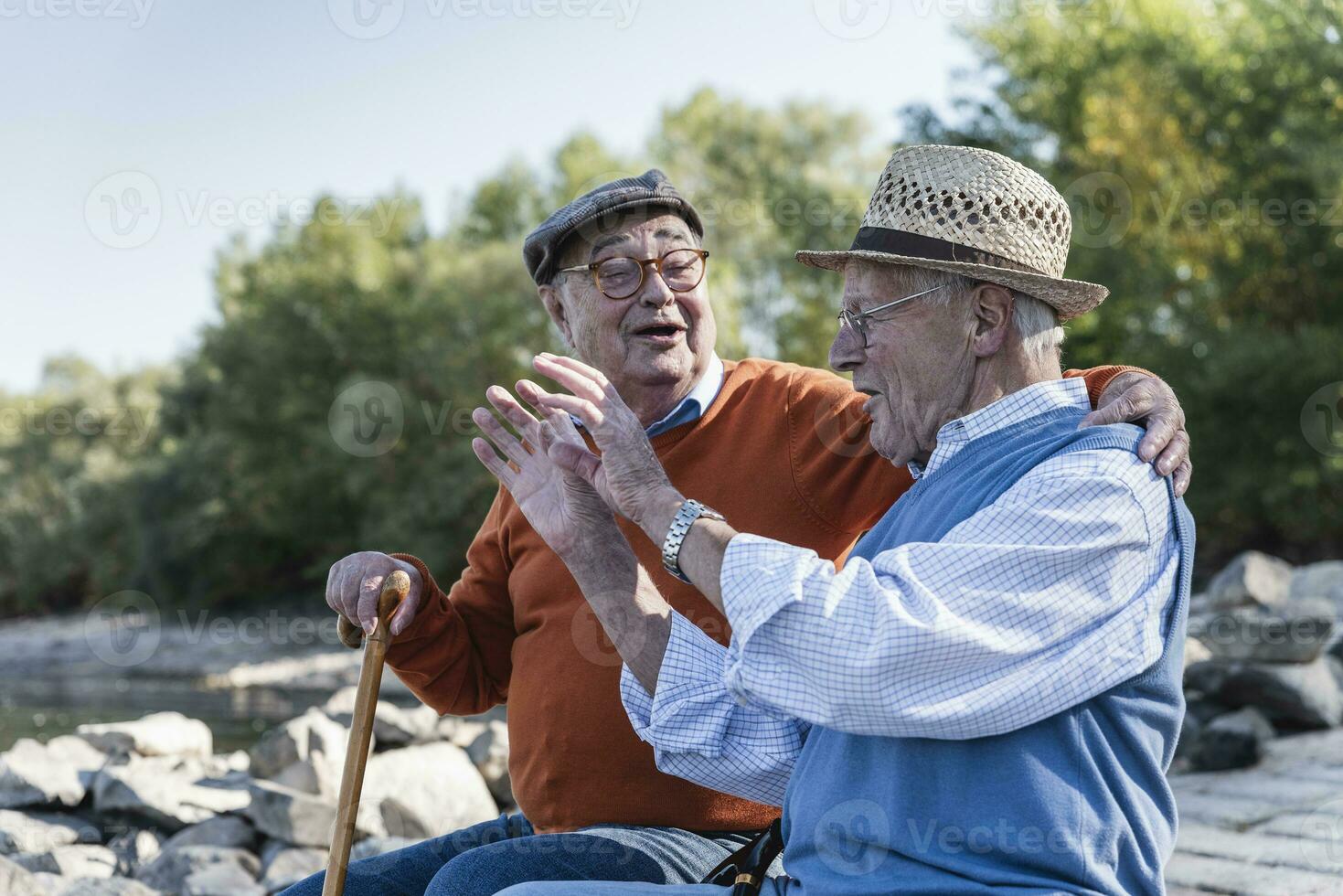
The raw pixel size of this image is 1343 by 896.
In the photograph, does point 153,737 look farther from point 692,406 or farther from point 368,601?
point 692,406

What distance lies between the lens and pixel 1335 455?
597 inches

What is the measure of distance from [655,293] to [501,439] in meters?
0.62

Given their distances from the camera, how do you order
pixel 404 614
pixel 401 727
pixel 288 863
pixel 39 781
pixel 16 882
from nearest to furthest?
pixel 404 614 < pixel 16 882 < pixel 288 863 < pixel 39 781 < pixel 401 727

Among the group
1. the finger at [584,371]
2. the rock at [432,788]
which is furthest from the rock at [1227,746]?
the finger at [584,371]

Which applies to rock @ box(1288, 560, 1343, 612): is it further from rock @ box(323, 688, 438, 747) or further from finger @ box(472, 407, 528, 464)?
finger @ box(472, 407, 528, 464)

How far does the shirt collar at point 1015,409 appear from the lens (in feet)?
6.43

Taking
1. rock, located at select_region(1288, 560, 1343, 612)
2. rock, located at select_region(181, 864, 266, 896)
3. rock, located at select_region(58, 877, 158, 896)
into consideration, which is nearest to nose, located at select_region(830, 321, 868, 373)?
rock, located at select_region(58, 877, 158, 896)

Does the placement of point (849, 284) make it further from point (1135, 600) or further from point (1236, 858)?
point (1236, 858)

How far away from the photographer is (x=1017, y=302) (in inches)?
79.1

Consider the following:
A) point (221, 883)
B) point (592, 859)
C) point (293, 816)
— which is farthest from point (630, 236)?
point (293, 816)

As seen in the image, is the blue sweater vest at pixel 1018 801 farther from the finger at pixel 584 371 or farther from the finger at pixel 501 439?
the finger at pixel 501 439

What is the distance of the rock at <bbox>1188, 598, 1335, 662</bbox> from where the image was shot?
630 cm

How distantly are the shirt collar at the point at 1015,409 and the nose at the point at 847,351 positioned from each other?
0.19 meters

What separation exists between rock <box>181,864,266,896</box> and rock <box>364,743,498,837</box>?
89cm
